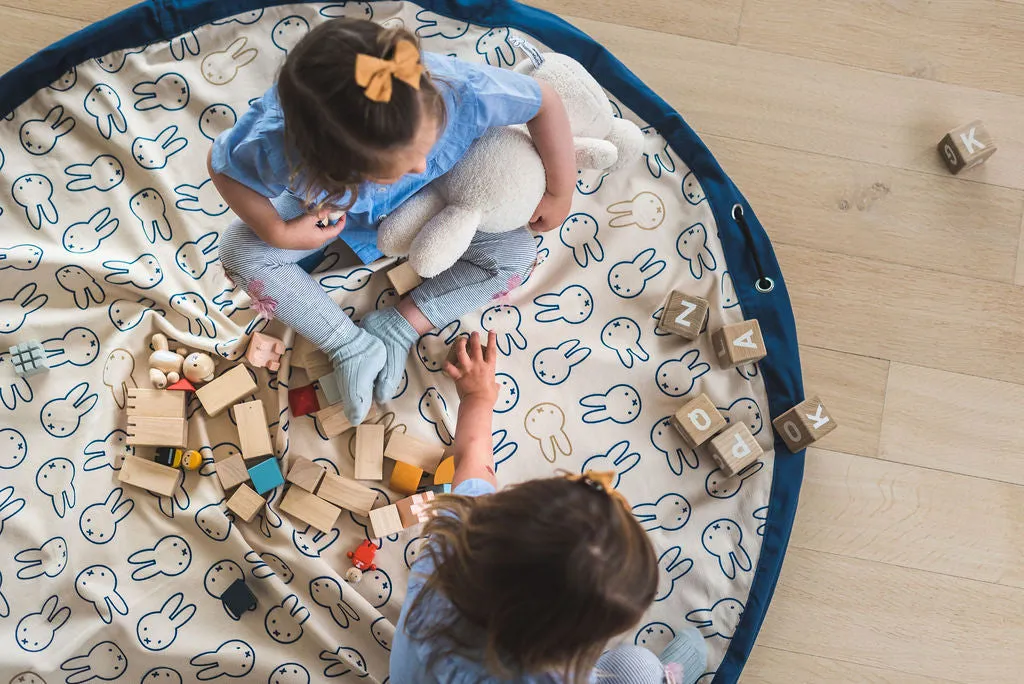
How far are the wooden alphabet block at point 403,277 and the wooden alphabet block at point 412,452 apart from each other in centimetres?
19

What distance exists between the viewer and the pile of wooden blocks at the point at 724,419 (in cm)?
104

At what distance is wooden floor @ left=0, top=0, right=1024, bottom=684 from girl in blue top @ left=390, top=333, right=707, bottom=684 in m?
0.51

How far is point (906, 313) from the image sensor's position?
1163mm

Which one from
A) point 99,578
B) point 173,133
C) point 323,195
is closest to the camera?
point 323,195

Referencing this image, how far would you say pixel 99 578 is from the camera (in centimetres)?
99

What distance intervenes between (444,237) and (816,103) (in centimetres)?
65

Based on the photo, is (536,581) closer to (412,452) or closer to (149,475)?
(412,452)

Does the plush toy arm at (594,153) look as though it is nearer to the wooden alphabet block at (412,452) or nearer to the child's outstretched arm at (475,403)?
the child's outstretched arm at (475,403)

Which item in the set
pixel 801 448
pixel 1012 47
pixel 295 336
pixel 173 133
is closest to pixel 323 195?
pixel 295 336

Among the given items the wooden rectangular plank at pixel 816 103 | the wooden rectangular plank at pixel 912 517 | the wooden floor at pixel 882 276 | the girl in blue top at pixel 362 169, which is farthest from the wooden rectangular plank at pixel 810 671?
the wooden rectangular plank at pixel 816 103

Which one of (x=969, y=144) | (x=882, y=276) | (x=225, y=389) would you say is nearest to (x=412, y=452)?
(x=225, y=389)

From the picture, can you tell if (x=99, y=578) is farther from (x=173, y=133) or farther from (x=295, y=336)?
(x=173, y=133)

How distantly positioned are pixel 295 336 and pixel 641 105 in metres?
0.58

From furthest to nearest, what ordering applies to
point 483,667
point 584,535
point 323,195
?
point 323,195 → point 483,667 → point 584,535
